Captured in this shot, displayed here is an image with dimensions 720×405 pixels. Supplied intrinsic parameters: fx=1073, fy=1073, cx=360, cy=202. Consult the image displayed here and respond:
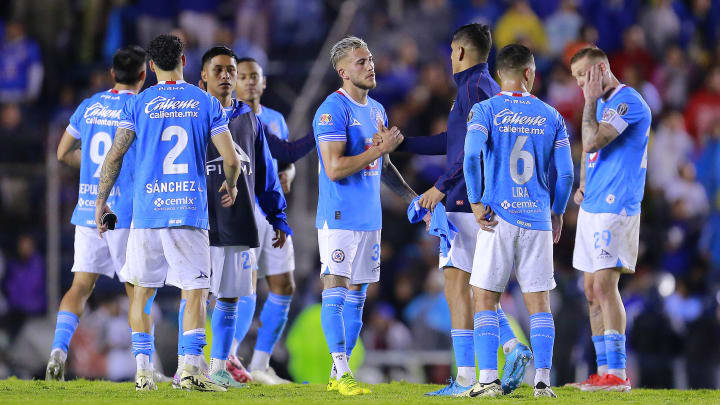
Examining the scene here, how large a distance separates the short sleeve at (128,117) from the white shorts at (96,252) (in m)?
1.44

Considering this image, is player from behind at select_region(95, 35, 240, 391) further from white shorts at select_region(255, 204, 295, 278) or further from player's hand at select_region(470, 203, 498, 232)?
player's hand at select_region(470, 203, 498, 232)

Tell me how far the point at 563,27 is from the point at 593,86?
8.90 m

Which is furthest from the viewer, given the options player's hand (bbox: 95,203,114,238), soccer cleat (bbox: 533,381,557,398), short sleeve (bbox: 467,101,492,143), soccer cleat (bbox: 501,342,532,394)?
player's hand (bbox: 95,203,114,238)

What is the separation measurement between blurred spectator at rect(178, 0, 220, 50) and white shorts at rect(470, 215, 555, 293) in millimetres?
10765

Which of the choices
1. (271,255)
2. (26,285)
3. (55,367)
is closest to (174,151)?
(271,255)

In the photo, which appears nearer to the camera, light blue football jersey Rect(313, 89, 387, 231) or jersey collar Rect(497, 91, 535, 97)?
jersey collar Rect(497, 91, 535, 97)

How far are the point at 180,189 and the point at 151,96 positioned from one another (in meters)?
0.75

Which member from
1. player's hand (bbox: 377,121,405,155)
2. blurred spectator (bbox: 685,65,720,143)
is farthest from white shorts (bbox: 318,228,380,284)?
blurred spectator (bbox: 685,65,720,143)

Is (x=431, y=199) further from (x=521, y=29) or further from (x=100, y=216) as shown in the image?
(x=521, y=29)

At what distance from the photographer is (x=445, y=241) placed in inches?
324

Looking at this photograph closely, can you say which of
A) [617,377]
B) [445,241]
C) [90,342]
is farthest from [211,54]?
[90,342]

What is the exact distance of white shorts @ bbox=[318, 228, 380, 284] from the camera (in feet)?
27.5

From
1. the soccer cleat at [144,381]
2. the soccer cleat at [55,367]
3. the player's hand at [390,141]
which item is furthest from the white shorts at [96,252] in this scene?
the player's hand at [390,141]

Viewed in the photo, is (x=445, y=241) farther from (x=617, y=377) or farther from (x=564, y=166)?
(x=617, y=377)
